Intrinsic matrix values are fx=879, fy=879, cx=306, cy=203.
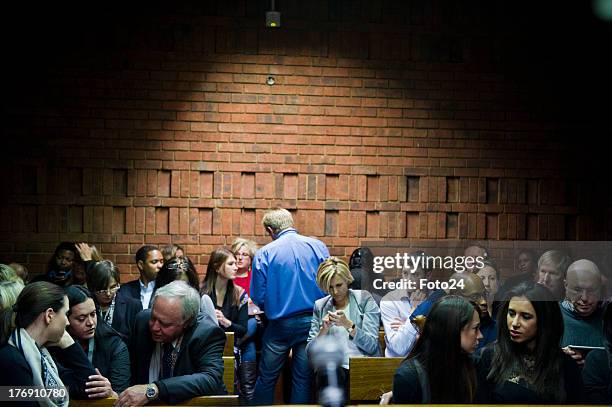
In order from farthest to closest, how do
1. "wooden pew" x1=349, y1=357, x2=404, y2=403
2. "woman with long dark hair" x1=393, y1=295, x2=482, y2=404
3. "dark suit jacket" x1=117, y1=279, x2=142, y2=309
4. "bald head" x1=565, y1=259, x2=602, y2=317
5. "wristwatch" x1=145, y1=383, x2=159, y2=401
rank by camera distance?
"dark suit jacket" x1=117, y1=279, x2=142, y2=309, "bald head" x1=565, y1=259, x2=602, y2=317, "wooden pew" x1=349, y1=357, x2=404, y2=403, "wristwatch" x1=145, y1=383, x2=159, y2=401, "woman with long dark hair" x1=393, y1=295, x2=482, y2=404

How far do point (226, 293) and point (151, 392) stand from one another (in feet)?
7.57

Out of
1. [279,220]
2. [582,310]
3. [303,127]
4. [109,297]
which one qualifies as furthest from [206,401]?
[303,127]

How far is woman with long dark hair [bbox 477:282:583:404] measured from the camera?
11.7ft

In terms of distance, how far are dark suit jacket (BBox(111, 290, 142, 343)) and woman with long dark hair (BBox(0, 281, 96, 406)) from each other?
123cm

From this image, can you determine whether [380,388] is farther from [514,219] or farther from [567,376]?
[514,219]

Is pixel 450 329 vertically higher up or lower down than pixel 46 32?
lower down

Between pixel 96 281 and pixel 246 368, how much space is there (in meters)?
1.37

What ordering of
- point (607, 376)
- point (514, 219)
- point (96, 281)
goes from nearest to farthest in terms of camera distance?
point (607, 376)
point (96, 281)
point (514, 219)

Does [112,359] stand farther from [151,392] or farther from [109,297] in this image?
[109,297]

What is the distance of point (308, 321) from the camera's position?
5.83 meters

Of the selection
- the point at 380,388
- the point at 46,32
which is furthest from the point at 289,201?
the point at 380,388

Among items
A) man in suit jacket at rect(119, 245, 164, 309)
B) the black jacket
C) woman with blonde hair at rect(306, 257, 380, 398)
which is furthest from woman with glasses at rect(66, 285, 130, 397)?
man in suit jacket at rect(119, 245, 164, 309)

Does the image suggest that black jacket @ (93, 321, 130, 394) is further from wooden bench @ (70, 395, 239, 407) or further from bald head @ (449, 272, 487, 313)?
bald head @ (449, 272, 487, 313)

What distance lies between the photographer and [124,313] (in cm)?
505
